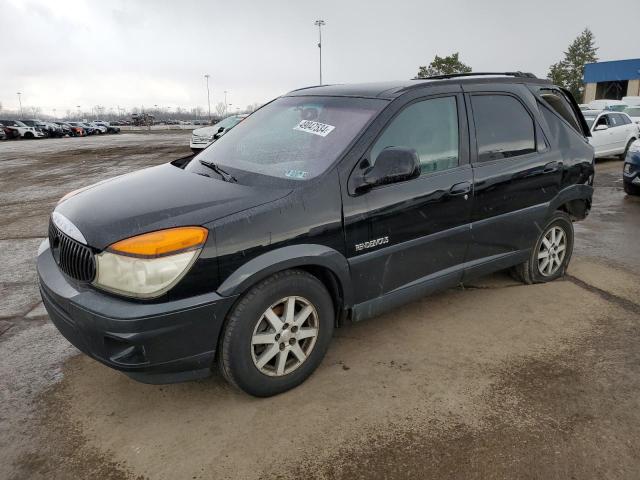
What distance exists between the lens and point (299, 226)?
9.12ft

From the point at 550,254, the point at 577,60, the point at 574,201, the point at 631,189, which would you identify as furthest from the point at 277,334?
the point at 577,60

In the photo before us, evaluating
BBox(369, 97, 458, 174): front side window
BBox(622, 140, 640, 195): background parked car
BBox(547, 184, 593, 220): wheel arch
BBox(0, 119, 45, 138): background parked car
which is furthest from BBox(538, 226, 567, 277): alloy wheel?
BBox(0, 119, 45, 138): background parked car

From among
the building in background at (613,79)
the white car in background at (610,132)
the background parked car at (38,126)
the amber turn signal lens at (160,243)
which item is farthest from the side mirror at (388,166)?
the building in background at (613,79)

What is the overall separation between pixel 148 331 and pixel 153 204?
74 centimetres

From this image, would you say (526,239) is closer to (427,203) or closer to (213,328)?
(427,203)

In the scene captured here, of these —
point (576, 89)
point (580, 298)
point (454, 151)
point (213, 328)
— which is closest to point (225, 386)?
point (213, 328)

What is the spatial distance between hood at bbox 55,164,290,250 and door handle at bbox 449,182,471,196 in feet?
4.31

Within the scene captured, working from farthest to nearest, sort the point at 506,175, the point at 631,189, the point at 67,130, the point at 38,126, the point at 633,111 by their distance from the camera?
the point at 67,130 < the point at 38,126 < the point at 633,111 < the point at 631,189 < the point at 506,175

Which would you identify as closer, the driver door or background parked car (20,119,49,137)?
the driver door

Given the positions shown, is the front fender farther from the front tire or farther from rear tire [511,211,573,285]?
rear tire [511,211,573,285]

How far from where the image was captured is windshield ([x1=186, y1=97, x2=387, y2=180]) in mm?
3111

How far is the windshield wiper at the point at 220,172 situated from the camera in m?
3.10

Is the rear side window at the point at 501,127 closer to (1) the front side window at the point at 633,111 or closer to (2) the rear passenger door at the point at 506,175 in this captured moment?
(2) the rear passenger door at the point at 506,175

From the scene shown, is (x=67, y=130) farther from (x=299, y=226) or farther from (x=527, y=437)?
(x=527, y=437)
